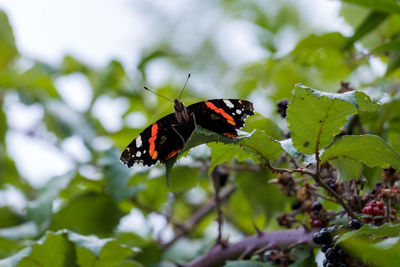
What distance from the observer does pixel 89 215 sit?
57.2 inches

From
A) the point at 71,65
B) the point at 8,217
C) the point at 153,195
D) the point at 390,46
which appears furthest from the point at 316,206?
the point at 71,65

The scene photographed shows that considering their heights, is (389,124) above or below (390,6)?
below

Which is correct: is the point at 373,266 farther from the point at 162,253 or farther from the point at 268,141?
the point at 162,253

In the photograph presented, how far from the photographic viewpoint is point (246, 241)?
109 centimetres

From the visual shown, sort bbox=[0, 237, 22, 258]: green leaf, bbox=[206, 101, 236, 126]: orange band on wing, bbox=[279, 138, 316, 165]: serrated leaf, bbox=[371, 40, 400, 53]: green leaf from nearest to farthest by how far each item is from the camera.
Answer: bbox=[279, 138, 316, 165]: serrated leaf → bbox=[206, 101, 236, 126]: orange band on wing → bbox=[371, 40, 400, 53]: green leaf → bbox=[0, 237, 22, 258]: green leaf

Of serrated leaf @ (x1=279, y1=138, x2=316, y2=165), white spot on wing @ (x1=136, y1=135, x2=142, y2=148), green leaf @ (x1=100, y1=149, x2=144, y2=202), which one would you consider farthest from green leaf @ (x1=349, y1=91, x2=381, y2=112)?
green leaf @ (x1=100, y1=149, x2=144, y2=202)

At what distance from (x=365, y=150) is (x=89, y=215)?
939mm

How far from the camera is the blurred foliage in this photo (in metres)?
0.80

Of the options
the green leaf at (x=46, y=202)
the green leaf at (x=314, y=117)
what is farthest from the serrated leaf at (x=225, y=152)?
the green leaf at (x=46, y=202)

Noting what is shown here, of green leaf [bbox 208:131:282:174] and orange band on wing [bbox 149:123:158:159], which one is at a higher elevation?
orange band on wing [bbox 149:123:158:159]

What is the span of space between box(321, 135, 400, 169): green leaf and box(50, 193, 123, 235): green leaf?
33.0 inches

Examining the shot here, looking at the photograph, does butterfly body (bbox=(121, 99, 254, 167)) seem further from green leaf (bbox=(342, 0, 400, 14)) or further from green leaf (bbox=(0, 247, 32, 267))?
green leaf (bbox=(342, 0, 400, 14))

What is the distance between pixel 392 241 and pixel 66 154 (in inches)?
61.7

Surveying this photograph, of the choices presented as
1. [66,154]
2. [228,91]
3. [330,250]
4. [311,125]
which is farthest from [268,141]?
[66,154]
